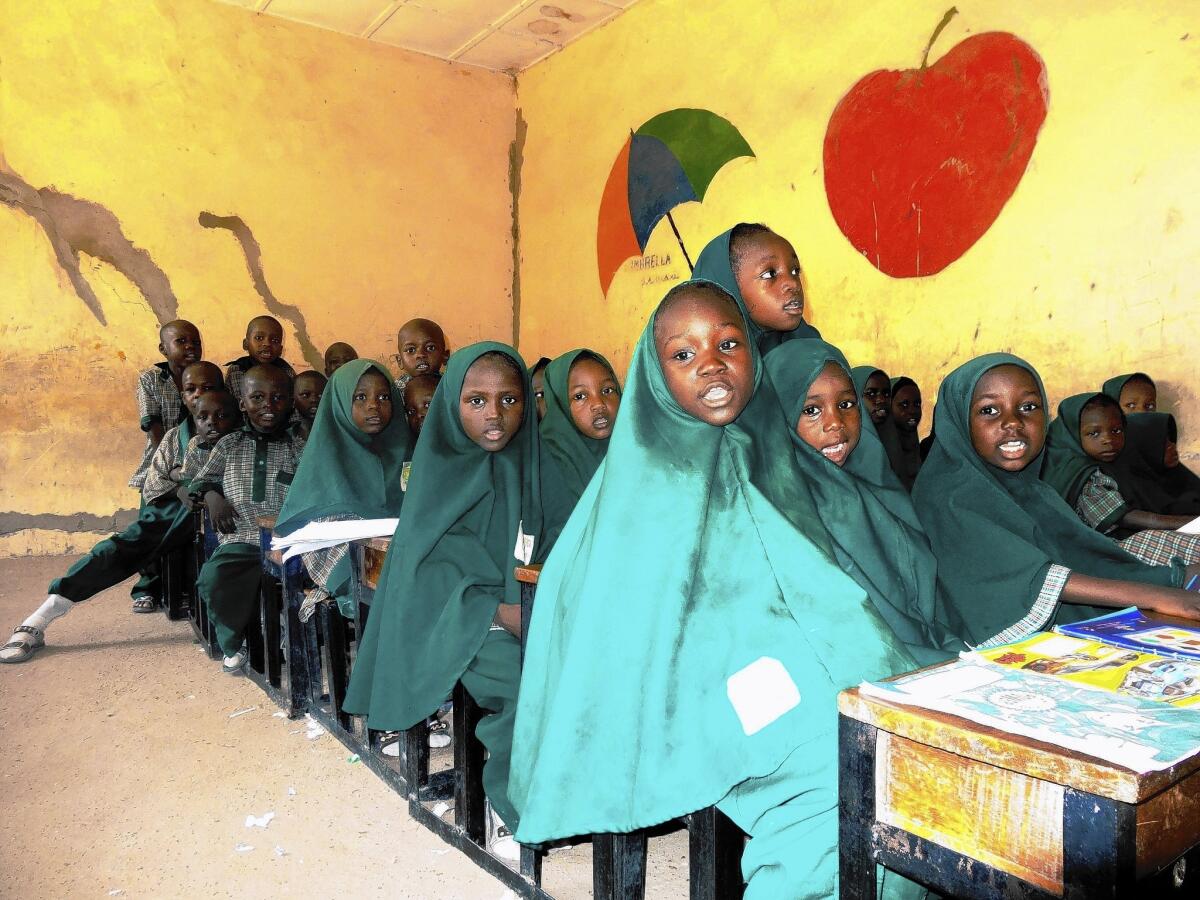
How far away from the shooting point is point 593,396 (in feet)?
10.1

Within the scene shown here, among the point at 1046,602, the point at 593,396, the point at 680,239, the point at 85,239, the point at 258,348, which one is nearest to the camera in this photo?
the point at 1046,602

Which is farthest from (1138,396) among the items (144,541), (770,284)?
(144,541)

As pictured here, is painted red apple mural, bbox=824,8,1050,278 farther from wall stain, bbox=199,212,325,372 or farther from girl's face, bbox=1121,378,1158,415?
wall stain, bbox=199,212,325,372

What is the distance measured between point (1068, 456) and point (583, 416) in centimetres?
214

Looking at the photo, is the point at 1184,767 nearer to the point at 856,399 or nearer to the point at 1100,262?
the point at 856,399

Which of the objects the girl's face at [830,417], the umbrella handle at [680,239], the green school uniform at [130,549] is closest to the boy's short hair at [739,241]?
the girl's face at [830,417]

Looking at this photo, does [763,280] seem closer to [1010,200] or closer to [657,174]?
[1010,200]

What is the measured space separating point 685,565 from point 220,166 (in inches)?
260

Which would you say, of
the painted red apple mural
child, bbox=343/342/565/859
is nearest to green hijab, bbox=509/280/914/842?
child, bbox=343/342/565/859

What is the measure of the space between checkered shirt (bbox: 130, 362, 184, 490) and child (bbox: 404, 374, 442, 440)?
2.24 meters

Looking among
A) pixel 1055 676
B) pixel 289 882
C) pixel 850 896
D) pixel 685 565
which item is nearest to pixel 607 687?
pixel 685 565

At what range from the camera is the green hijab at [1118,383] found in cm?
A: 376

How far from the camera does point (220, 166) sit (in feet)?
21.9

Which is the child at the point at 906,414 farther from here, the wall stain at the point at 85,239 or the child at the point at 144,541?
the wall stain at the point at 85,239
